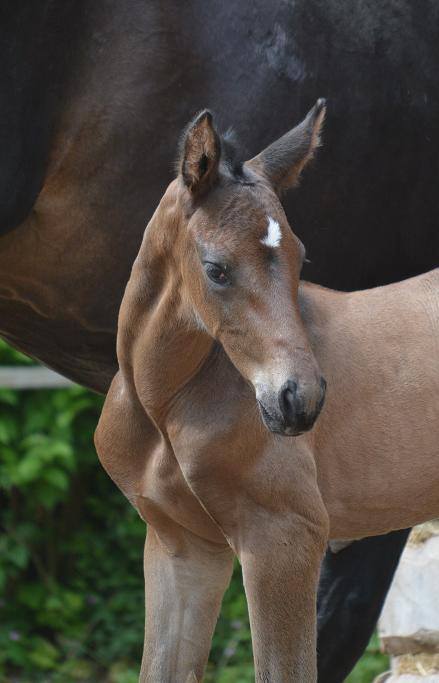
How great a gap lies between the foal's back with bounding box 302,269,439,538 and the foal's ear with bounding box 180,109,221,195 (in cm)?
47

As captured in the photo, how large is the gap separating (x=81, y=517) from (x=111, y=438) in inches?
129

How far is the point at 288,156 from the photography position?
258 cm

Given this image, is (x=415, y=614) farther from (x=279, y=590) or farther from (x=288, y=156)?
(x=288, y=156)

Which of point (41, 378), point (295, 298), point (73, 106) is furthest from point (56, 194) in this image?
point (41, 378)

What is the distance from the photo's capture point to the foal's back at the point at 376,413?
2.80 meters

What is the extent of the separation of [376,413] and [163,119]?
2.84 feet

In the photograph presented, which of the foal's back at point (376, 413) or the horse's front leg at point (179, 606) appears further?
the horse's front leg at point (179, 606)

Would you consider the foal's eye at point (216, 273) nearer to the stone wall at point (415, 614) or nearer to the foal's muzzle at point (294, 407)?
the foal's muzzle at point (294, 407)

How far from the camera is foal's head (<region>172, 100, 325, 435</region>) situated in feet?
7.66

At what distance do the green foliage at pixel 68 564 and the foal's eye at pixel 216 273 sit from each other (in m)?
2.89

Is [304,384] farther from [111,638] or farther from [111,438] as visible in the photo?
[111,638]

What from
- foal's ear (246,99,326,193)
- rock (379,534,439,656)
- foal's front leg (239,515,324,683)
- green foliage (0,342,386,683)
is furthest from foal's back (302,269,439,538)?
green foliage (0,342,386,683)

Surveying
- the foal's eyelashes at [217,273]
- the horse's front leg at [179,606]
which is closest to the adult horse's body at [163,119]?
the horse's front leg at [179,606]

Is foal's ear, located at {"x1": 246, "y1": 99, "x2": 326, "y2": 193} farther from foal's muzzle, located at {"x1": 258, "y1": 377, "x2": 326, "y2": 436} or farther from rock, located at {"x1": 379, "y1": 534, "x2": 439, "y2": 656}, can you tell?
rock, located at {"x1": 379, "y1": 534, "x2": 439, "y2": 656}
